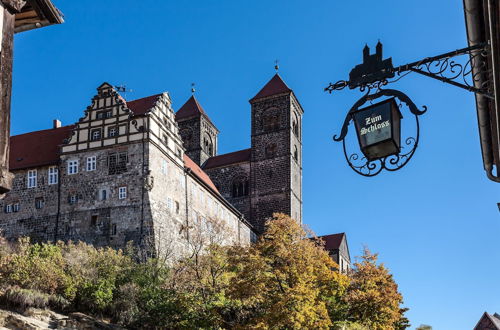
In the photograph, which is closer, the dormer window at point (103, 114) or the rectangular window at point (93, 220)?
the rectangular window at point (93, 220)

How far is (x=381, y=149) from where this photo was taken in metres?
8.32

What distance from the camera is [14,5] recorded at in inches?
428

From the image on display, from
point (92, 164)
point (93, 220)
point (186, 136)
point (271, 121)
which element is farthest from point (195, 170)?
point (186, 136)

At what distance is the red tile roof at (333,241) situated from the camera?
66.1 metres

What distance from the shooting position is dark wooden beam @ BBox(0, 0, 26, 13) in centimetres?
1066

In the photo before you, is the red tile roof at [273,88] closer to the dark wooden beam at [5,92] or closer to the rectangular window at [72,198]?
the rectangular window at [72,198]

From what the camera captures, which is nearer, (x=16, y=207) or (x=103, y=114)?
(x=103, y=114)

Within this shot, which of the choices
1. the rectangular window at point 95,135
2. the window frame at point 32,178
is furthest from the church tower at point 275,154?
the window frame at point 32,178

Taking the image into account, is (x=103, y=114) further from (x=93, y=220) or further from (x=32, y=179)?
(x=93, y=220)

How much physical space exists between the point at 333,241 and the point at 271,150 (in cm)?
1067

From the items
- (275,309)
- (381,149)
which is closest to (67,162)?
(275,309)

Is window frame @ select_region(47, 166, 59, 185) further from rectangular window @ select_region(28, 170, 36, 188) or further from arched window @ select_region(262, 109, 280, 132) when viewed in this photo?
arched window @ select_region(262, 109, 280, 132)

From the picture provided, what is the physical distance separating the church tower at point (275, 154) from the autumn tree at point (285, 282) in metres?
31.7

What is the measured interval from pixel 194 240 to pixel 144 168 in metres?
6.98
